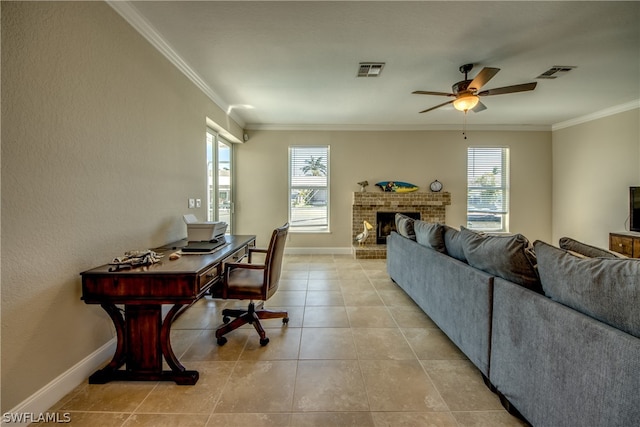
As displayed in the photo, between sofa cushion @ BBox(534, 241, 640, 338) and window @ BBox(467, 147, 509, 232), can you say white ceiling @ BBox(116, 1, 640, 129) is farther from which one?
sofa cushion @ BBox(534, 241, 640, 338)

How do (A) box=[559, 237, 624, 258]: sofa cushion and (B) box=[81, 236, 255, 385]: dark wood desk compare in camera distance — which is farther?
(B) box=[81, 236, 255, 385]: dark wood desk

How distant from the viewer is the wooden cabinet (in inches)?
142

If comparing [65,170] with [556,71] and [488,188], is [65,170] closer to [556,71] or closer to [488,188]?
[556,71]

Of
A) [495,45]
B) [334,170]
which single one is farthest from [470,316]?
[334,170]

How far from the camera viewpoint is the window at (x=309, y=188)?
5.48 meters

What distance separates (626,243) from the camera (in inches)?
148

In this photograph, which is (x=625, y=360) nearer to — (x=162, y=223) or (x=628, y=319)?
(x=628, y=319)

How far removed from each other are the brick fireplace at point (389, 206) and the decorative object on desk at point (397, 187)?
0.09 metres

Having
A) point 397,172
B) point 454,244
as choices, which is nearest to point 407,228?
point 454,244

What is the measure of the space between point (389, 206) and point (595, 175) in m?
3.47

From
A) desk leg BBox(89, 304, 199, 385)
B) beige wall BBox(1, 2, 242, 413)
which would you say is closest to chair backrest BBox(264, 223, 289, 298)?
desk leg BBox(89, 304, 199, 385)

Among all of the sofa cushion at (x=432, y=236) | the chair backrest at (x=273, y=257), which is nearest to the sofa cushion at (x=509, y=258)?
the sofa cushion at (x=432, y=236)

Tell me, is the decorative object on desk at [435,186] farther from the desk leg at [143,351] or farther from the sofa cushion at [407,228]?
the desk leg at [143,351]

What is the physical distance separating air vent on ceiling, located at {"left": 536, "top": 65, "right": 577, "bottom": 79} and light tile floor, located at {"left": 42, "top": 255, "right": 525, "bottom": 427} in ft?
10.3
